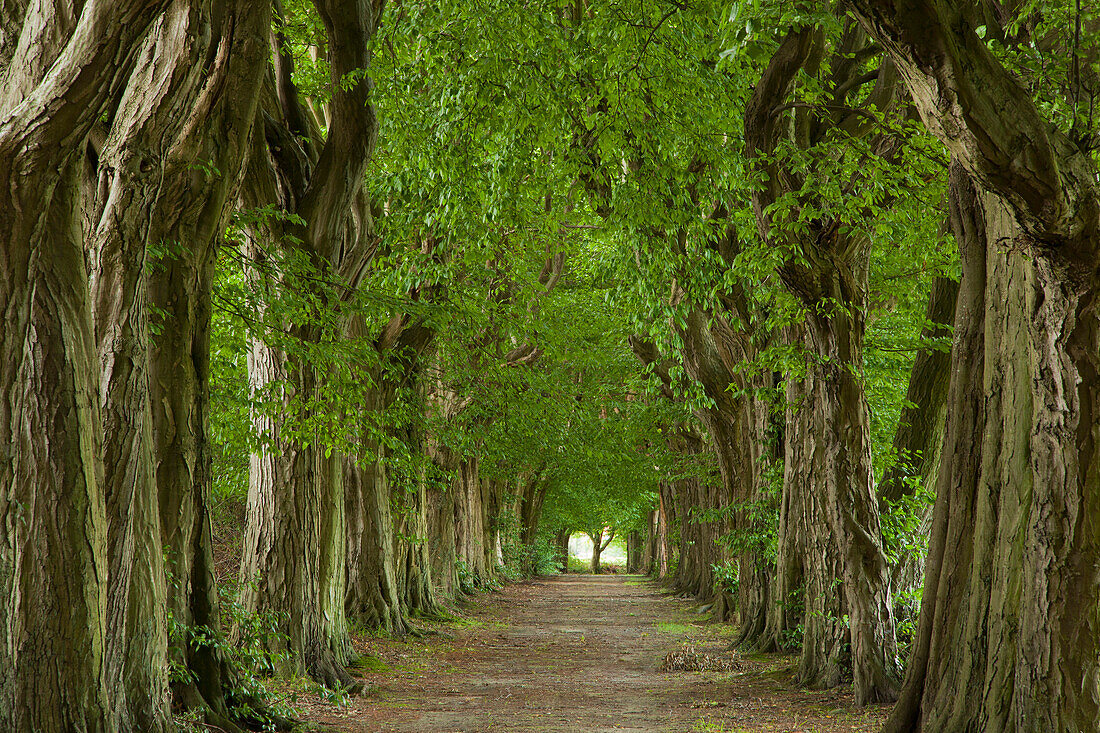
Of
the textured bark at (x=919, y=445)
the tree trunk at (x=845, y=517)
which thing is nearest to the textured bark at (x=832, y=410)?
the tree trunk at (x=845, y=517)

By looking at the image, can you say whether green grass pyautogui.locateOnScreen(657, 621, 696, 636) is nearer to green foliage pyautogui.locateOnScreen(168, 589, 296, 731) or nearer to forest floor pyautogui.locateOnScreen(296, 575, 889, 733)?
forest floor pyautogui.locateOnScreen(296, 575, 889, 733)

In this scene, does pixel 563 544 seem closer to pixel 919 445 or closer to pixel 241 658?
pixel 919 445

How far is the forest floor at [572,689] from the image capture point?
28.2 feet

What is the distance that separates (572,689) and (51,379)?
8.46 m

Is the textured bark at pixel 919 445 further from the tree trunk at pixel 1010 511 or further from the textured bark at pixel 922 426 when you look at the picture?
the tree trunk at pixel 1010 511

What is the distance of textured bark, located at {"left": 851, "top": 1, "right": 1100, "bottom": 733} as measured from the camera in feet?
13.3

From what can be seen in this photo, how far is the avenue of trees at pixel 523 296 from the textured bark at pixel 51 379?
16 mm

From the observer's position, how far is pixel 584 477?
30.0 m

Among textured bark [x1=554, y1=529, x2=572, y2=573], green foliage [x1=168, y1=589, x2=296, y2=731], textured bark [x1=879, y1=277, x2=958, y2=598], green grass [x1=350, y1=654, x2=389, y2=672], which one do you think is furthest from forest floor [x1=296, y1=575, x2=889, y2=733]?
textured bark [x1=554, y1=529, x2=572, y2=573]

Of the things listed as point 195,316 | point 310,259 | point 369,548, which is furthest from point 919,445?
point 369,548

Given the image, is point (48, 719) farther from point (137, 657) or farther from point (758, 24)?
point (758, 24)

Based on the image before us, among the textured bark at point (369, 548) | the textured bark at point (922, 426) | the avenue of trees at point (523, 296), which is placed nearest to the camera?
the avenue of trees at point (523, 296)

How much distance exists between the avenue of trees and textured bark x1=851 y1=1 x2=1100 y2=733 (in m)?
0.02

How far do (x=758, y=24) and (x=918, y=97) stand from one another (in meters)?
2.65
